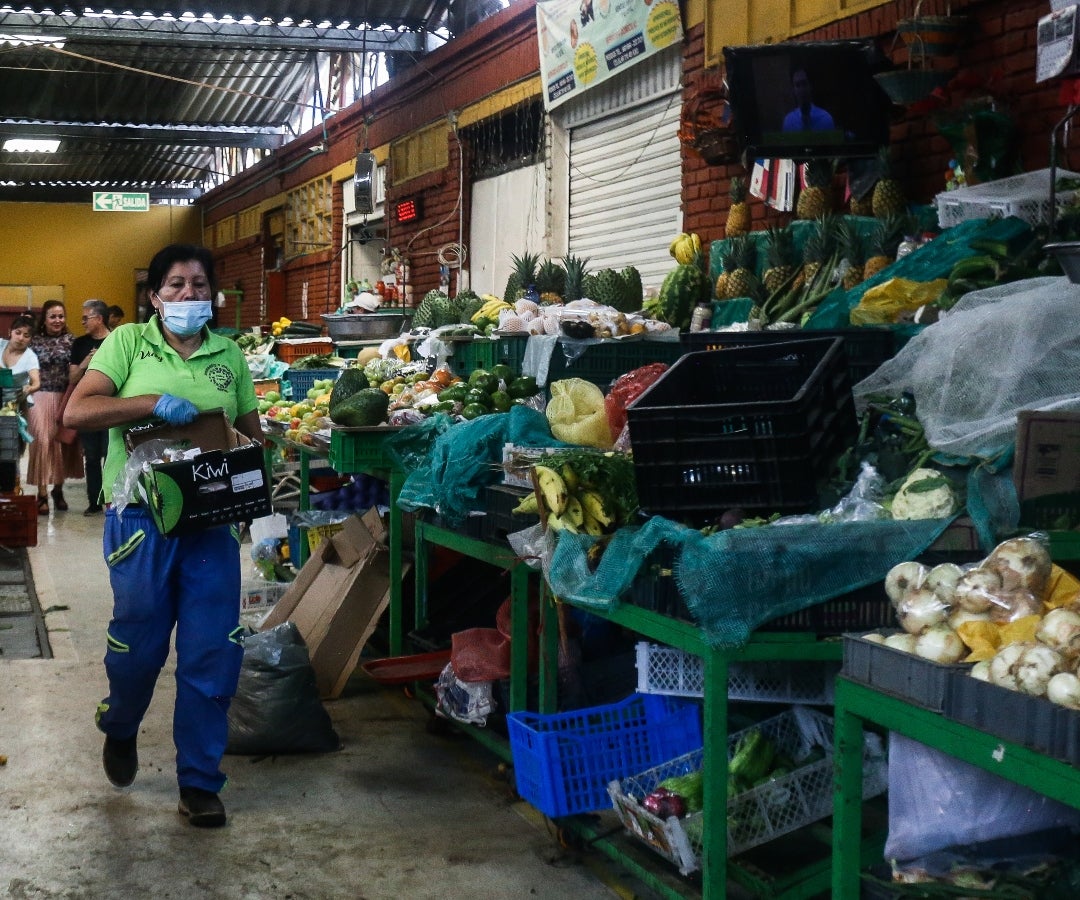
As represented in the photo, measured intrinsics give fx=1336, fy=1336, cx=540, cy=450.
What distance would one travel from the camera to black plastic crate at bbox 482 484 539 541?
Answer: 4191 millimetres

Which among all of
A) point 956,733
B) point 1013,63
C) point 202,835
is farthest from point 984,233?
point 202,835

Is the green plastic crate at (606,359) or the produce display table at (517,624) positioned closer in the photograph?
the produce display table at (517,624)

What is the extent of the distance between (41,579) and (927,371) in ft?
21.1

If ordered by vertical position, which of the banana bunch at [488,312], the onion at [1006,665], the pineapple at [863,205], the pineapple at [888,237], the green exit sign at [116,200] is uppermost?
the green exit sign at [116,200]

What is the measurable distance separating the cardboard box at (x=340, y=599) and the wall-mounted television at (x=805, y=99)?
2522 mm

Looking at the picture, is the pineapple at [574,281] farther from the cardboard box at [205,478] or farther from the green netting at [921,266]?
the cardboard box at [205,478]

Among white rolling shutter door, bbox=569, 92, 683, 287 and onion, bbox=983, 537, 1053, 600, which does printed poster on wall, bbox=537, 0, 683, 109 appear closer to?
white rolling shutter door, bbox=569, 92, 683, 287

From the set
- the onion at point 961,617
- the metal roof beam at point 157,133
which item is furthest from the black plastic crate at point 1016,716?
the metal roof beam at point 157,133

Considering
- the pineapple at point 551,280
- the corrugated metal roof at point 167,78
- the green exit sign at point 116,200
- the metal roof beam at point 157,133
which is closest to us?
the pineapple at point 551,280

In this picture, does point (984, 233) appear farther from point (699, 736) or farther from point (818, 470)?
point (699, 736)

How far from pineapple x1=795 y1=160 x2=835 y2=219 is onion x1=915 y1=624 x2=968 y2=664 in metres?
4.44

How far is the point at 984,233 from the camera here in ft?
15.9

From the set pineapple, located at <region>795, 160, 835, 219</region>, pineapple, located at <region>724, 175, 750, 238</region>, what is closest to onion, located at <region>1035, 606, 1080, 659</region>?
pineapple, located at <region>795, 160, 835, 219</region>

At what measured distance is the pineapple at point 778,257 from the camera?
20.7 ft
